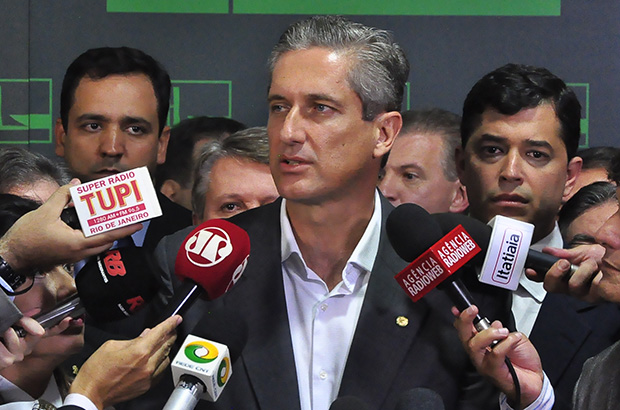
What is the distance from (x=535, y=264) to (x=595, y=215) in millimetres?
1058

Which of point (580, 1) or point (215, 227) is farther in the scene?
point (580, 1)

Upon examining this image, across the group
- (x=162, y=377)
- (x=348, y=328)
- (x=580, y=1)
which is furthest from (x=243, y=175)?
(x=580, y=1)

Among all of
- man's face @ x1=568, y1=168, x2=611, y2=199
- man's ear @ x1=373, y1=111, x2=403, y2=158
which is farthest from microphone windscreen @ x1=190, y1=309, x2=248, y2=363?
man's face @ x1=568, y1=168, x2=611, y2=199

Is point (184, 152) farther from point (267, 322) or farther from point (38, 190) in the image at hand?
point (267, 322)

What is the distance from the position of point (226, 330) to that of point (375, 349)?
1.28 ft

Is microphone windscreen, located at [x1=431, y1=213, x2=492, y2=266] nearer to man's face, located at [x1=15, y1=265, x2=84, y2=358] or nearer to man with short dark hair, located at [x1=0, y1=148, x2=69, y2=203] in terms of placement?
man's face, located at [x1=15, y1=265, x2=84, y2=358]

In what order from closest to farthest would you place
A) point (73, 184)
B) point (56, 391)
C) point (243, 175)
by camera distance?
point (73, 184) < point (56, 391) < point (243, 175)

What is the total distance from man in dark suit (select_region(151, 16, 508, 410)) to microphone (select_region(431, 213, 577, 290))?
19cm

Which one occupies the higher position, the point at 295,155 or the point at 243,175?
the point at 295,155

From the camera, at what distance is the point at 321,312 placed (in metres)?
2.23

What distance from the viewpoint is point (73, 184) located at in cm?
202

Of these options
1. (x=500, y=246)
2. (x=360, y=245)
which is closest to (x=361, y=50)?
(x=360, y=245)

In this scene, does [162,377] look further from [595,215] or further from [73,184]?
[595,215]

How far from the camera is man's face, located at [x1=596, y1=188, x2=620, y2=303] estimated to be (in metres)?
2.05
